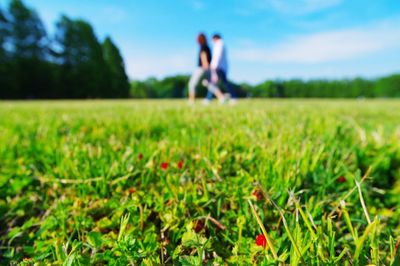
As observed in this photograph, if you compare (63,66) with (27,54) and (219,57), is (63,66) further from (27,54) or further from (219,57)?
(219,57)

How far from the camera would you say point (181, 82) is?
6962 cm

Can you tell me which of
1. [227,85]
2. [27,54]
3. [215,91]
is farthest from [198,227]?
[27,54]

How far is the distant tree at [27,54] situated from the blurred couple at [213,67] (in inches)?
1438

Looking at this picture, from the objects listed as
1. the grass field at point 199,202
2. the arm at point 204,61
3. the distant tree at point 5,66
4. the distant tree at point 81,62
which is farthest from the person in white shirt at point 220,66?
the distant tree at point 81,62

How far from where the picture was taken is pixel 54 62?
42750mm

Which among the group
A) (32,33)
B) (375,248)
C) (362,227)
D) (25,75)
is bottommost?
(362,227)

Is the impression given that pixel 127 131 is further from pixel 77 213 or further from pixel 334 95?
pixel 334 95

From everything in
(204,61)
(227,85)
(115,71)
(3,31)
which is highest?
(3,31)

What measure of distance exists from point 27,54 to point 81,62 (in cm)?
784

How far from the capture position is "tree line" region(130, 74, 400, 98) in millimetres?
60231

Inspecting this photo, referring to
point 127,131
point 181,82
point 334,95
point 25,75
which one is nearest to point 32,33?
point 25,75

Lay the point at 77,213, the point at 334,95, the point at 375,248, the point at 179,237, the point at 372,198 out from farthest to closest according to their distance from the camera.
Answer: the point at 334,95 < the point at 372,198 < the point at 77,213 < the point at 179,237 < the point at 375,248

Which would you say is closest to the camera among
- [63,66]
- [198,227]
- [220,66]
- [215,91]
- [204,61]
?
[198,227]

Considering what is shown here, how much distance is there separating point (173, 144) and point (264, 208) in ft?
2.28
